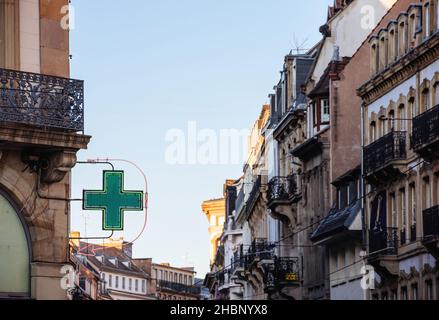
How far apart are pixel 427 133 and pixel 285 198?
84.7 feet

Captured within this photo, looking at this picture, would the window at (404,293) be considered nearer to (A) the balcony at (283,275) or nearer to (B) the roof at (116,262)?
(A) the balcony at (283,275)

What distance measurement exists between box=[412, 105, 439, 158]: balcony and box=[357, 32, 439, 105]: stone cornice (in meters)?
1.85

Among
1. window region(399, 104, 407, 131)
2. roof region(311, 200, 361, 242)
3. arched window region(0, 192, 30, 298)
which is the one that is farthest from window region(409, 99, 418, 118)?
arched window region(0, 192, 30, 298)

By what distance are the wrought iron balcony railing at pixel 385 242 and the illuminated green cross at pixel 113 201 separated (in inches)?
1023

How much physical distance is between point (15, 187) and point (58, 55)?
106 inches

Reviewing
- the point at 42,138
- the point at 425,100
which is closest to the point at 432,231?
the point at 425,100

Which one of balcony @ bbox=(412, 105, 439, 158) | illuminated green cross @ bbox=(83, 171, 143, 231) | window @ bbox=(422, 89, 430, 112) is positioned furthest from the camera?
window @ bbox=(422, 89, 430, 112)

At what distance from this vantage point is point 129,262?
638 ft

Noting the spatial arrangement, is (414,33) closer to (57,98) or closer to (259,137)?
(57,98)

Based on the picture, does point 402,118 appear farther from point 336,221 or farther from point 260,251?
point 260,251

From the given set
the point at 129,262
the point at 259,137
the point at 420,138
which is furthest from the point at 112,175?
the point at 129,262

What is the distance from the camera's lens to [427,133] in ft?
156

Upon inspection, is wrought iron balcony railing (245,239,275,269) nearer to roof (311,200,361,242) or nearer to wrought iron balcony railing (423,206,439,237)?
roof (311,200,361,242)

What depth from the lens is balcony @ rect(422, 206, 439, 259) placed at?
45.4 metres
